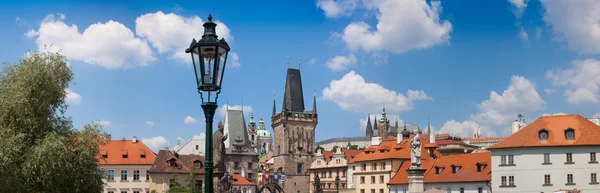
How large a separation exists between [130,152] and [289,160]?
185ft

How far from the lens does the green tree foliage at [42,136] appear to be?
3141 centimetres

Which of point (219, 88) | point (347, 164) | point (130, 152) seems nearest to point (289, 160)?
point (347, 164)

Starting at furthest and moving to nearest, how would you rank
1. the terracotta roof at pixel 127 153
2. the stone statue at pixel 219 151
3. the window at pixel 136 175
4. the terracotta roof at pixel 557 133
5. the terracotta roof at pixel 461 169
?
the window at pixel 136 175
the terracotta roof at pixel 127 153
the terracotta roof at pixel 461 169
the terracotta roof at pixel 557 133
the stone statue at pixel 219 151

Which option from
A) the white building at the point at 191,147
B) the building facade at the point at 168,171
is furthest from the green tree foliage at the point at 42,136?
the white building at the point at 191,147

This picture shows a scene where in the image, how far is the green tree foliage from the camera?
103ft

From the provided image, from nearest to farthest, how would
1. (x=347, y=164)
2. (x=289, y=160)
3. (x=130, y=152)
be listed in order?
1. (x=130, y=152)
2. (x=347, y=164)
3. (x=289, y=160)

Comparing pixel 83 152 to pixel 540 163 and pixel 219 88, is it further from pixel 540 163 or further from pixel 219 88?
pixel 540 163

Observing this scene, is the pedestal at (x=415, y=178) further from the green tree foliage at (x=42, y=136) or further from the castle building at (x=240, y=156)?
the castle building at (x=240, y=156)

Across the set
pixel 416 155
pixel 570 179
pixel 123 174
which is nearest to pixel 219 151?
pixel 416 155

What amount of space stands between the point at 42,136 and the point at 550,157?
134 ft

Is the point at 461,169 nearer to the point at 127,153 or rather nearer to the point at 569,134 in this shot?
the point at 569,134

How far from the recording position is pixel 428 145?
84375mm

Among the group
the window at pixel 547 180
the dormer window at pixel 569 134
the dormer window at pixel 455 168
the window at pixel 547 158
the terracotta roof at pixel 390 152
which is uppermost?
the dormer window at pixel 569 134

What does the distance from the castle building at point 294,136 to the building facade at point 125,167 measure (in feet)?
171
